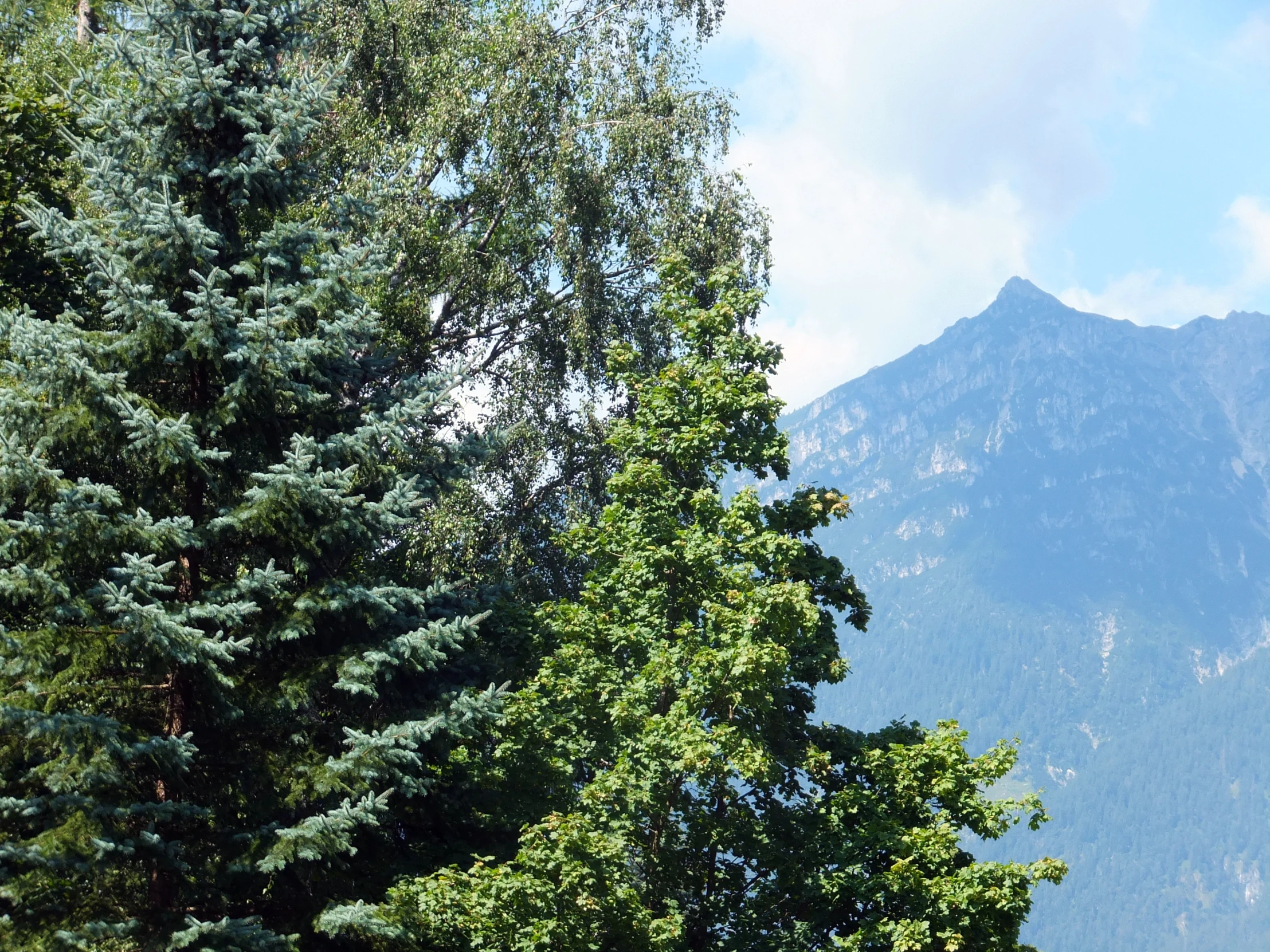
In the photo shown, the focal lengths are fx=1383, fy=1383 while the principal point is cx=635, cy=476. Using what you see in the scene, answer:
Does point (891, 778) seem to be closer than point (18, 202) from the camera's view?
No

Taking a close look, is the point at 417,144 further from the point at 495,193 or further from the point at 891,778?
the point at 891,778

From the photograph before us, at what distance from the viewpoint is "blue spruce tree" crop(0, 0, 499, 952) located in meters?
13.7

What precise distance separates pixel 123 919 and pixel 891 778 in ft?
38.5

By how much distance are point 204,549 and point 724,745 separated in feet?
25.2

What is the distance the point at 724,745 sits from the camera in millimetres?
19250

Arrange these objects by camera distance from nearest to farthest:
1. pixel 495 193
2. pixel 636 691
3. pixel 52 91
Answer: pixel 636 691
pixel 52 91
pixel 495 193

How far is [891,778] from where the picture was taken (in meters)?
21.4

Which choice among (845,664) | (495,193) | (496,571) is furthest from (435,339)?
(845,664)

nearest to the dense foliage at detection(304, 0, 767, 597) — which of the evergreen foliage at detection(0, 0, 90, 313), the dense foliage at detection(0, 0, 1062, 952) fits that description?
the dense foliage at detection(0, 0, 1062, 952)

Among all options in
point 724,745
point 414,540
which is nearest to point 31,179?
point 414,540

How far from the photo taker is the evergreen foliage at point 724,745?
19516mm

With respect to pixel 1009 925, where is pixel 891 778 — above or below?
above

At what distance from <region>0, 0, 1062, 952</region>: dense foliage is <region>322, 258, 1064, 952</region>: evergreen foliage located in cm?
8

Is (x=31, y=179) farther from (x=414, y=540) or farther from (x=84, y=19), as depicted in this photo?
(x=84, y=19)
